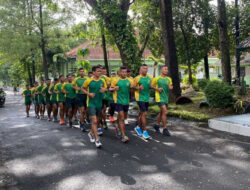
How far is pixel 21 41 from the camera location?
86.3ft

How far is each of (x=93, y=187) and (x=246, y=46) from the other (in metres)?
13.0

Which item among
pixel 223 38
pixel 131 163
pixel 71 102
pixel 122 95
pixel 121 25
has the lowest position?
pixel 131 163

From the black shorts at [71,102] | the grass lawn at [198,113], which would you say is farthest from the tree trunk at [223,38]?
the black shorts at [71,102]

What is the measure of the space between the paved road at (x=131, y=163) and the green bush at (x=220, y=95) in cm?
185

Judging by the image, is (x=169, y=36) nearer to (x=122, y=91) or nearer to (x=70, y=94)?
(x=70, y=94)

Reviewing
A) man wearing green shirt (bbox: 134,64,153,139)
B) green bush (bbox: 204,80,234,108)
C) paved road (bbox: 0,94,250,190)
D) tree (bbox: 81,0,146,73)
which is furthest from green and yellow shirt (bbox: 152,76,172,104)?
tree (bbox: 81,0,146,73)

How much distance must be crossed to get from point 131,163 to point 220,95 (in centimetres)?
528

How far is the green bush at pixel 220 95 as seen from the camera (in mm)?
9375

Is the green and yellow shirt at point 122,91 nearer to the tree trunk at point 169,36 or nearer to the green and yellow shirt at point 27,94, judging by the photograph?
the tree trunk at point 169,36

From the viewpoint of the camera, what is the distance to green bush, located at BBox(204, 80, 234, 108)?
938cm

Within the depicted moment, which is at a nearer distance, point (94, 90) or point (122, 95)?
point (94, 90)

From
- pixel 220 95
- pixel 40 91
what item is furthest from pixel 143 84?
pixel 40 91

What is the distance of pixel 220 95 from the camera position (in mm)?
9359

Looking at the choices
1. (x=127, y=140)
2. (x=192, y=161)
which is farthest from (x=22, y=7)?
(x=192, y=161)
